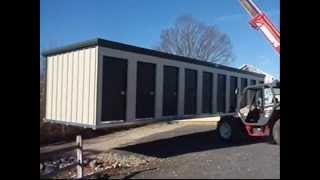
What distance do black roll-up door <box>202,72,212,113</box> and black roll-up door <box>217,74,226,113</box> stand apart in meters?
0.46

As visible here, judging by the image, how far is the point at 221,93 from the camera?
12.3m

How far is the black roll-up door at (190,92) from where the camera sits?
10.6 meters

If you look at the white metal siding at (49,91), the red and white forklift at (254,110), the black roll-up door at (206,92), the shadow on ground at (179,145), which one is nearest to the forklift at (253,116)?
the red and white forklift at (254,110)

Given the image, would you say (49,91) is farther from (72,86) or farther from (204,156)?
(204,156)

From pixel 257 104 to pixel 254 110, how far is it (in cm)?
15

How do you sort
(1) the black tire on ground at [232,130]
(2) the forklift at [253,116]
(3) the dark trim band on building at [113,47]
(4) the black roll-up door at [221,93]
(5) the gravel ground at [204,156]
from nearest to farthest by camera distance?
(5) the gravel ground at [204,156]
(3) the dark trim band on building at [113,47]
(2) the forklift at [253,116]
(1) the black tire on ground at [232,130]
(4) the black roll-up door at [221,93]

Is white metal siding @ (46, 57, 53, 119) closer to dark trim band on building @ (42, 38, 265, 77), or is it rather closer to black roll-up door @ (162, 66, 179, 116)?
dark trim band on building @ (42, 38, 265, 77)

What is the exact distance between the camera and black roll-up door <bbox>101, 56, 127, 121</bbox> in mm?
8125

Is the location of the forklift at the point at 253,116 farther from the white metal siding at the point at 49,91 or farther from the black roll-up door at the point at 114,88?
the white metal siding at the point at 49,91

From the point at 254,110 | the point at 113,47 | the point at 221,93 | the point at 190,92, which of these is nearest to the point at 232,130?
the point at 254,110

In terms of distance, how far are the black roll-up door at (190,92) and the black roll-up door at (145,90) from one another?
1.48m

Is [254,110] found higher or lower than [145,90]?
lower
